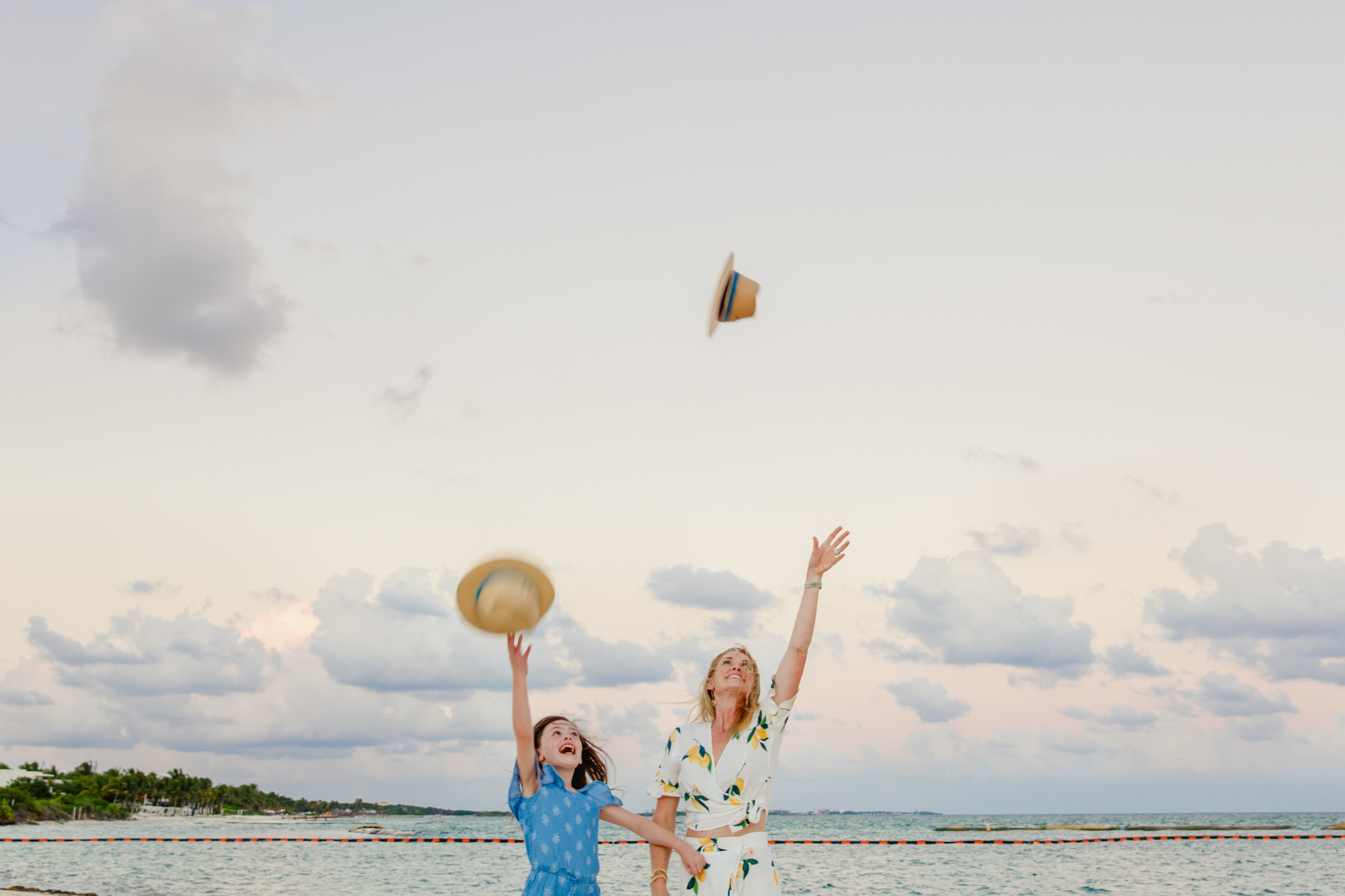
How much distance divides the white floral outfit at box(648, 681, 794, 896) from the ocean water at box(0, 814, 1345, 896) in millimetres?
19557

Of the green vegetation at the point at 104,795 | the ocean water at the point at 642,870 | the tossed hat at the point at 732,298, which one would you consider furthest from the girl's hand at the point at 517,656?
the green vegetation at the point at 104,795

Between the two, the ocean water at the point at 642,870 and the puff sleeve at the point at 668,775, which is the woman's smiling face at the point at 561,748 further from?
the ocean water at the point at 642,870

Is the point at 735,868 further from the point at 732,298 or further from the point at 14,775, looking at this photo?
the point at 14,775

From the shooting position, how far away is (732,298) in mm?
5941

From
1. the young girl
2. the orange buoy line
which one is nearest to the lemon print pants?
the young girl

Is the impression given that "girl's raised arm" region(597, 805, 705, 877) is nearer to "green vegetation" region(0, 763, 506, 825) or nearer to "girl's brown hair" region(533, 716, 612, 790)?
"girl's brown hair" region(533, 716, 612, 790)

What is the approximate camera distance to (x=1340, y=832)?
59.0 m

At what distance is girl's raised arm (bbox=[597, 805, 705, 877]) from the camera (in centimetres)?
399

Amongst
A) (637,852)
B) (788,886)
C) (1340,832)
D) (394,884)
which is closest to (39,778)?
(637,852)

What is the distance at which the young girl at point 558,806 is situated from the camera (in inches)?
167

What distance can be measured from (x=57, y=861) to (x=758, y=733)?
104ft

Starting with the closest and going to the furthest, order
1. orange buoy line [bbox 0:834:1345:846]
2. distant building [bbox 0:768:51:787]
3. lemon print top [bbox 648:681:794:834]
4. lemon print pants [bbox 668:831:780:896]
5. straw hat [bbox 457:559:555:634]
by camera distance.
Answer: lemon print pants [bbox 668:831:780:896]
lemon print top [bbox 648:681:794:834]
straw hat [bbox 457:559:555:634]
orange buoy line [bbox 0:834:1345:846]
distant building [bbox 0:768:51:787]

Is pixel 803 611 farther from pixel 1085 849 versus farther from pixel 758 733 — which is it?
pixel 1085 849

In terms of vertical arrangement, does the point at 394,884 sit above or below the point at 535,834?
below
